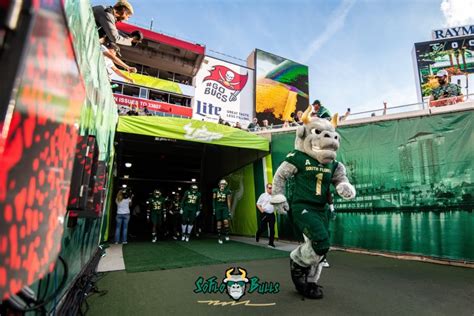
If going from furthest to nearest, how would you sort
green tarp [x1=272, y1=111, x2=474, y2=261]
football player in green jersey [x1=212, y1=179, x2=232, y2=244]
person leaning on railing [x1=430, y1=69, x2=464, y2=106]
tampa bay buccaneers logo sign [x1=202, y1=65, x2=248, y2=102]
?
1. tampa bay buccaneers logo sign [x1=202, y1=65, x2=248, y2=102]
2. football player in green jersey [x1=212, y1=179, x2=232, y2=244]
3. person leaning on railing [x1=430, y1=69, x2=464, y2=106]
4. green tarp [x1=272, y1=111, x2=474, y2=261]

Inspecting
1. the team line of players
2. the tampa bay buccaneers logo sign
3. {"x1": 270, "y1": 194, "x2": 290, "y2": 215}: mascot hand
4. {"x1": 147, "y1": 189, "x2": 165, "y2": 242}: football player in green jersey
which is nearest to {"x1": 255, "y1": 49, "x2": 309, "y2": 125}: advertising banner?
the tampa bay buccaneers logo sign

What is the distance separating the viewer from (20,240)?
69 cm

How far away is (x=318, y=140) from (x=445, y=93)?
4299mm

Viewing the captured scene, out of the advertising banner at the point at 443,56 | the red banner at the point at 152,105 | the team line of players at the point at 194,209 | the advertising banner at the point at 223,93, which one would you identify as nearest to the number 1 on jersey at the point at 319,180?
the team line of players at the point at 194,209

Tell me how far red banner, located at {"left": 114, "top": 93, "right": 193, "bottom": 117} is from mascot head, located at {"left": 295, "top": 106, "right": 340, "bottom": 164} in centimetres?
1577

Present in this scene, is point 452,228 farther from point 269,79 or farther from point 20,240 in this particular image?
point 269,79

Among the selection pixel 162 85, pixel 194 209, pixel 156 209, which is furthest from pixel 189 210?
pixel 162 85

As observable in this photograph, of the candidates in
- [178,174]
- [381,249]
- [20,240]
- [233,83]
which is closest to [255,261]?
[381,249]

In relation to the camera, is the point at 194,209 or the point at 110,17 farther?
the point at 194,209

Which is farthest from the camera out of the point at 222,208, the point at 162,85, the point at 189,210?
the point at 162,85

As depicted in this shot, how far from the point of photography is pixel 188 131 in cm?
691

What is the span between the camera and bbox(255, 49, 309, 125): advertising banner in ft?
73.3

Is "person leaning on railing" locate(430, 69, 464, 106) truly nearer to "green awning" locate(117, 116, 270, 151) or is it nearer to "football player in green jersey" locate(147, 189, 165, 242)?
"green awning" locate(117, 116, 270, 151)

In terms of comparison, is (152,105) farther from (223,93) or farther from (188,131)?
(188,131)
